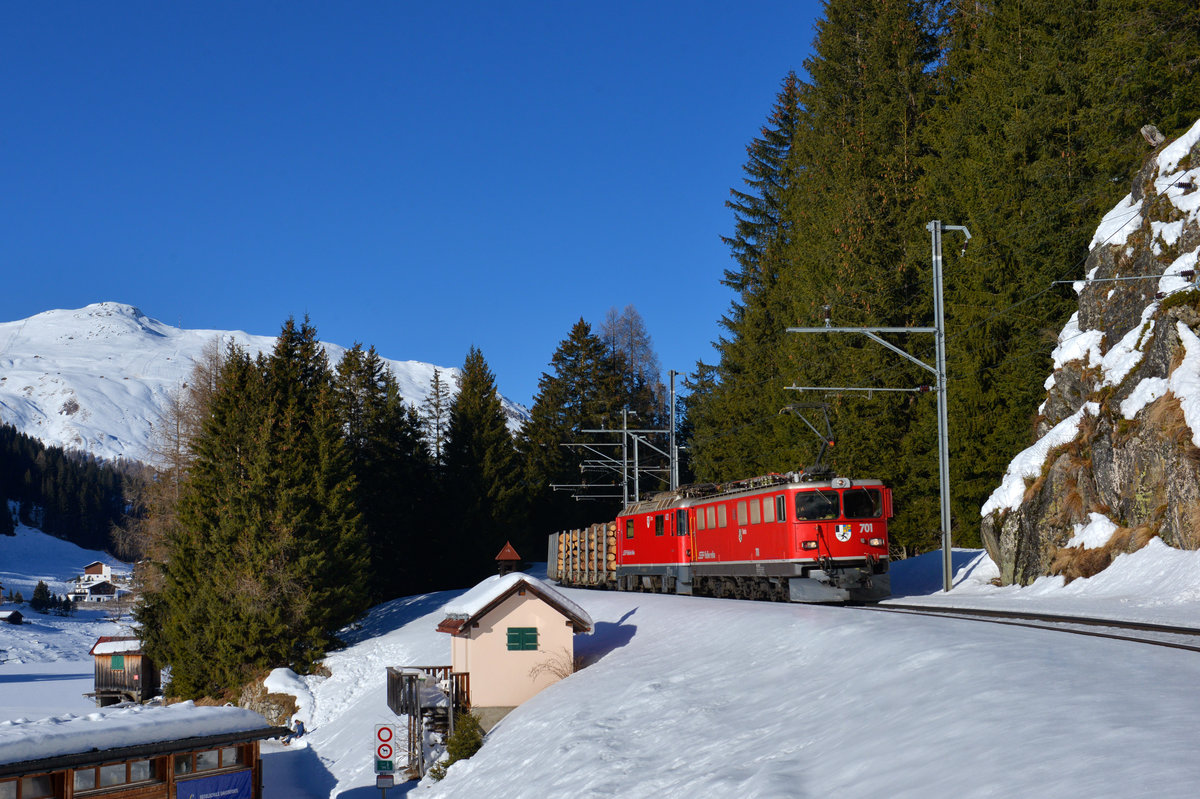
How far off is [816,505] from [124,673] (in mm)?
38382

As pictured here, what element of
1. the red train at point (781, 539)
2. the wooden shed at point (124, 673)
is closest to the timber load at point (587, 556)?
the red train at point (781, 539)

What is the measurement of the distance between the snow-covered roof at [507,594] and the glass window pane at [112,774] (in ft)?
25.9

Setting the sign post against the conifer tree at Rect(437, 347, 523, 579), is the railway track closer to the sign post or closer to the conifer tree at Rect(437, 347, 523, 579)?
the sign post

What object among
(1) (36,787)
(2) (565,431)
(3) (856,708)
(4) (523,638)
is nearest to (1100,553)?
(3) (856,708)

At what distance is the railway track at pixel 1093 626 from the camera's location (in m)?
12.9

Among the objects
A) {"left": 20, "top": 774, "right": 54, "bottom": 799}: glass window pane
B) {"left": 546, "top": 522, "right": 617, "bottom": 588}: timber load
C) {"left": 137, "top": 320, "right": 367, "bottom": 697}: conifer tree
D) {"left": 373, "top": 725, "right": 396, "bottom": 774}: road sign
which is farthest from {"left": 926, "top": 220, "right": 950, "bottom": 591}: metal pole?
{"left": 137, "top": 320, "right": 367, "bottom": 697}: conifer tree

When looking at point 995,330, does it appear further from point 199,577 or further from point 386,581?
point 386,581

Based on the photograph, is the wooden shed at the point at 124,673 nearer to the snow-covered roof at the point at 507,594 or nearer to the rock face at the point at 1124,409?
the snow-covered roof at the point at 507,594

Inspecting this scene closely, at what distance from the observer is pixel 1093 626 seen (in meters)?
15.4

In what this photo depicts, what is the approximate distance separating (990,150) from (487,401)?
38.0 m

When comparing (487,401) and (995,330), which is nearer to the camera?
(995,330)

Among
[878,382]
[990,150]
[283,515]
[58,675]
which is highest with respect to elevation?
[990,150]

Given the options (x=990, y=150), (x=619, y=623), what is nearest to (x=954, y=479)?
(x=990, y=150)

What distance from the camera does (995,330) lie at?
36000mm
